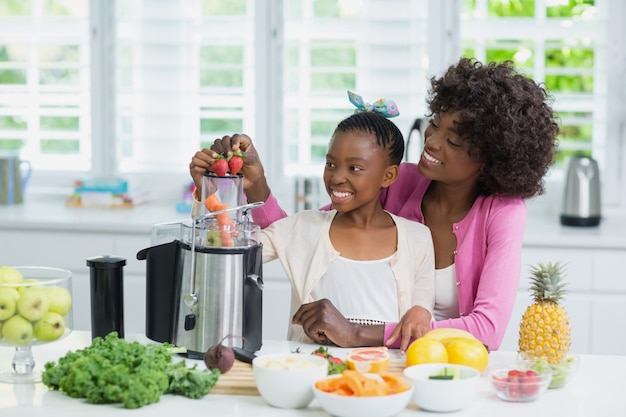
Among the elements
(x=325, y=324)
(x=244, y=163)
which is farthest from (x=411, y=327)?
(x=244, y=163)

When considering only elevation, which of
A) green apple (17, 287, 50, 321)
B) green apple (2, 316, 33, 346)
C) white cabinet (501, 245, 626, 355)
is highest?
green apple (17, 287, 50, 321)

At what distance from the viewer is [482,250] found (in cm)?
234

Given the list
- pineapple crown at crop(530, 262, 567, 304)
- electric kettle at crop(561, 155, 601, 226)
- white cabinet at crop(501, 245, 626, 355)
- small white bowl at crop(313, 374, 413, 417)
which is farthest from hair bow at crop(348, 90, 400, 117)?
electric kettle at crop(561, 155, 601, 226)

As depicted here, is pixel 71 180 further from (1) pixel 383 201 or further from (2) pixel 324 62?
(1) pixel 383 201

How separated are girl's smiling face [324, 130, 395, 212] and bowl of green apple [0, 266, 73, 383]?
667 mm

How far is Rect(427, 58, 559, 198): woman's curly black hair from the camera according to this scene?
7.43ft

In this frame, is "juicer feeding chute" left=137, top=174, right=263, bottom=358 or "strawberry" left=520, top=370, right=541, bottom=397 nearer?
"strawberry" left=520, top=370, right=541, bottom=397

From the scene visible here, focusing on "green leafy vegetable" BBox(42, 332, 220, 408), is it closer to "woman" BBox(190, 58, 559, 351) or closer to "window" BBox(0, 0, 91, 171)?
"woman" BBox(190, 58, 559, 351)

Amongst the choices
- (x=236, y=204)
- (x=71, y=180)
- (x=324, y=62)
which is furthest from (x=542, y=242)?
(x=71, y=180)

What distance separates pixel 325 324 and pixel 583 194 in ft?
6.29

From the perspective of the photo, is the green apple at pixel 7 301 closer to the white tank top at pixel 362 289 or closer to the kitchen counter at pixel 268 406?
the kitchen counter at pixel 268 406

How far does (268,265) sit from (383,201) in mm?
1126

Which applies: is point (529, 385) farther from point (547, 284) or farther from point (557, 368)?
point (547, 284)

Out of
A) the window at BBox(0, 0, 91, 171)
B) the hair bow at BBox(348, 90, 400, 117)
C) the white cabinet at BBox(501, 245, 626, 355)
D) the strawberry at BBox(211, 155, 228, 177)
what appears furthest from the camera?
the window at BBox(0, 0, 91, 171)
